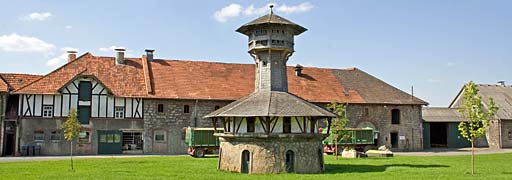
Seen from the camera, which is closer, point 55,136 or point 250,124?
point 250,124

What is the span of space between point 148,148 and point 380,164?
54.8 ft

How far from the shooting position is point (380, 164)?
2473cm

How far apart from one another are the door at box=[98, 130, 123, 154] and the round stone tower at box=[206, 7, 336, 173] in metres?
14.7

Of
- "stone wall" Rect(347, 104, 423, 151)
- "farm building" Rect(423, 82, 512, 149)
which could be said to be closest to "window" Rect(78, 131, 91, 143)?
"stone wall" Rect(347, 104, 423, 151)

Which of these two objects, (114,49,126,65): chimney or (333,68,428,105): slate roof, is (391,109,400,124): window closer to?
(333,68,428,105): slate roof

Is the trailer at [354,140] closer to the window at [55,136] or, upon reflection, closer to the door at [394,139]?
the door at [394,139]

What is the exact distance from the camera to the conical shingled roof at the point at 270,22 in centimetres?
2269

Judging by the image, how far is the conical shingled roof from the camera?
74.4 ft

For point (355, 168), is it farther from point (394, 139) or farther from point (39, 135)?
point (39, 135)

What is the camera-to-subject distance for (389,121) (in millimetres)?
40938

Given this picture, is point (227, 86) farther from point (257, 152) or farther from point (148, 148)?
point (257, 152)

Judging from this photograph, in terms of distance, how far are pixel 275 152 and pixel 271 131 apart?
837mm

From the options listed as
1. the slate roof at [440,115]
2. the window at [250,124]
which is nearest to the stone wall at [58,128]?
the window at [250,124]

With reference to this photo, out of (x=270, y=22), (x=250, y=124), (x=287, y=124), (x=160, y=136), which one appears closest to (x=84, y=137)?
(x=160, y=136)
